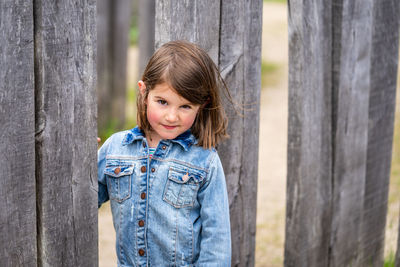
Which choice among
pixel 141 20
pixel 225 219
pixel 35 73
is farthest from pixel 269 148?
pixel 35 73

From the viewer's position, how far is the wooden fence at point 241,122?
182cm

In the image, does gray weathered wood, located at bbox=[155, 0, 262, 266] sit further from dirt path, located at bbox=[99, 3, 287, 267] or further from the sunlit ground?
dirt path, located at bbox=[99, 3, 287, 267]

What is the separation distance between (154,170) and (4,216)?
0.57 meters

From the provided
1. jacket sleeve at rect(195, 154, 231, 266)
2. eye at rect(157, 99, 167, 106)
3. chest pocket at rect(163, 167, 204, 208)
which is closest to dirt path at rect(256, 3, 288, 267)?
jacket sleeve at rect(195, 154, 231, 266)

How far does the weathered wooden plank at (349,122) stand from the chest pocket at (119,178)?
1342 millimetres

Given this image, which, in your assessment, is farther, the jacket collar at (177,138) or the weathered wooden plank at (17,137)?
the jacket collar at (177,138)

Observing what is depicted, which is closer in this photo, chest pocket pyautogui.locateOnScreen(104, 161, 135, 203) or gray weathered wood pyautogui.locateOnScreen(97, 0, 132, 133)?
chest pocket pyautogui.locateOnScreen(104, 161, 135, 203)

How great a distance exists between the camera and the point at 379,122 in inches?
132

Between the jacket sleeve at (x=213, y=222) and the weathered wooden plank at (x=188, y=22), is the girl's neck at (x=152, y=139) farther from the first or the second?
the weathered wooden plank at (x=188, y=22)

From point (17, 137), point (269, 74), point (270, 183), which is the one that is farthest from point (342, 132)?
point (269, 74)

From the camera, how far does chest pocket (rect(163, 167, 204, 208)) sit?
2.13 metres

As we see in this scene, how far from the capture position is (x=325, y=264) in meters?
3.23

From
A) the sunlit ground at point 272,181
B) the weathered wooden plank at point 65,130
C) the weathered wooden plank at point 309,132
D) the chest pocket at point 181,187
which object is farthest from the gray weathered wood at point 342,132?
the weathered wooden plank at point 65,130

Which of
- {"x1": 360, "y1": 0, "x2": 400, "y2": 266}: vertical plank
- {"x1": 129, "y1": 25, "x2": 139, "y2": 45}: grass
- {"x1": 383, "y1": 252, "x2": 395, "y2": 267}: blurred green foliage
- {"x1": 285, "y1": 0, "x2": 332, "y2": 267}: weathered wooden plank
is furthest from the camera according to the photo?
{"x1": 129, "y1": 25, "x2": 139, "y2": 45}: grass
